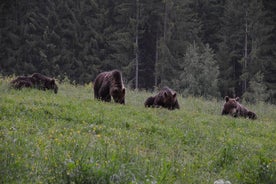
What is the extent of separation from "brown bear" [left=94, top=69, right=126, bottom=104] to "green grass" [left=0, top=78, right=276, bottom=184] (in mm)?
1835

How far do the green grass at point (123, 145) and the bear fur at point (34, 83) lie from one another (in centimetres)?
184

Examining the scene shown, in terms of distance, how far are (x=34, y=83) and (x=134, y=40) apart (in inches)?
1318

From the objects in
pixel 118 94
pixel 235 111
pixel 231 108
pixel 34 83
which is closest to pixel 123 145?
pixel 118 94

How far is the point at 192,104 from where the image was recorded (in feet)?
69.6

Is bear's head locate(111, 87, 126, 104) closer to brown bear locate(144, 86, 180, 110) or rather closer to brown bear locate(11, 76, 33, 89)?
brown bear locate(144, 86, 180, 110)

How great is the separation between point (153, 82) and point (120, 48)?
5610 mm

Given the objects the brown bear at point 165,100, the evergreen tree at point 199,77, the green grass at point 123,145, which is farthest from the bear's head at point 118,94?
the evergreen tree at point 199,77

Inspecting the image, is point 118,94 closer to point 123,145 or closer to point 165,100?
point 165,100

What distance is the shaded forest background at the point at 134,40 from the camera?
49375mm

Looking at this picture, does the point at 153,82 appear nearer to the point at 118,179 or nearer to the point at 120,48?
the point at 120,48

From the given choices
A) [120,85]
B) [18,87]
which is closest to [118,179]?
[120,85]

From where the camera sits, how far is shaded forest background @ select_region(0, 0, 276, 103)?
49.4 metres

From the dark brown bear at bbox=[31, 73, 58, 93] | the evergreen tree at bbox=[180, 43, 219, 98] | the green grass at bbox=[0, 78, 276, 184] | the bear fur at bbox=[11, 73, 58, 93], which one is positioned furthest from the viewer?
the evergreen tree at bbox=[180, 43, 219, 98]

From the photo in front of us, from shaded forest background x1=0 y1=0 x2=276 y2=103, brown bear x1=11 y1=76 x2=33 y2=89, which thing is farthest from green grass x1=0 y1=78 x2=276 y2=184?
shaded forest background x1=0 y1=0 x2=276 y2=103
